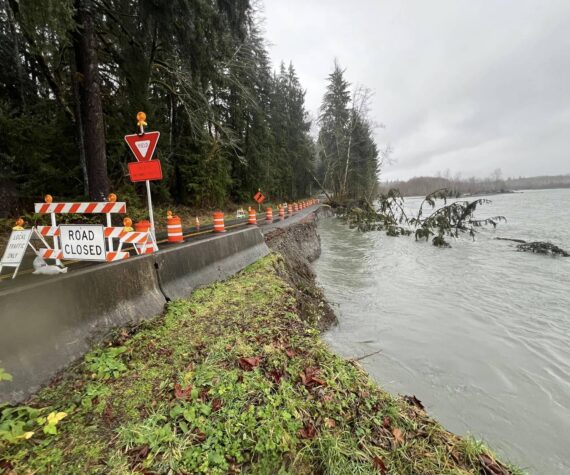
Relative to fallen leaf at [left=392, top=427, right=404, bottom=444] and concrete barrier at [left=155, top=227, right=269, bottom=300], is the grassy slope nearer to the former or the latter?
fallen leaf at [left=392, top=427, right=404, bottom=444]

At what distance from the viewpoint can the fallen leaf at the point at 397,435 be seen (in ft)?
7.30

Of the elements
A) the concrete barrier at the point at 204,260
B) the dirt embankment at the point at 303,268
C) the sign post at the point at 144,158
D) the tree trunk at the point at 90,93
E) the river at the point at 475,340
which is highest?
the tree trunk at the point at 90,93

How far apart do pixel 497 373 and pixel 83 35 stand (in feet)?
39.8

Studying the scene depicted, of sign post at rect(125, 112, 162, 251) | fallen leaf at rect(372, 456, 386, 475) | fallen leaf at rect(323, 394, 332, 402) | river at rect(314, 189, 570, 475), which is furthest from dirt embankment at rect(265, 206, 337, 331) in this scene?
sign post at rect(125, 112, 162, 251)

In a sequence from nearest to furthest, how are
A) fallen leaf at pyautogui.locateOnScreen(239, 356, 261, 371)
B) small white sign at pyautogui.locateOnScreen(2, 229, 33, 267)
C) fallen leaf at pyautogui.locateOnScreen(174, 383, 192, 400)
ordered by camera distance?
fallen leaf at pyautogui.locateOnScreen(174, 383, 192, 400), fallen leaf at pyautogui.locateOnScreen(239, 356, 261, 371), small white sign at pyautogui.locateOnScreen(2, 229, 33, 267)

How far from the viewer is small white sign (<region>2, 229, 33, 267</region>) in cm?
402

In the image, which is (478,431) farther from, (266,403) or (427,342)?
(266,403)

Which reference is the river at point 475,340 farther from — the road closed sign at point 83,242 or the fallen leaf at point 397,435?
the road closed sign at point 83,242

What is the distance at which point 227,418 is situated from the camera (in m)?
2.23

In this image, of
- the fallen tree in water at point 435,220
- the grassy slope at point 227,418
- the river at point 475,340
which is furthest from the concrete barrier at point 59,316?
the fallen tree in water at point 435,220

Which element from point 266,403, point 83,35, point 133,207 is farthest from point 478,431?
point 133,207

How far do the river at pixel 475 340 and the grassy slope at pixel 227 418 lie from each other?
1.48 meters

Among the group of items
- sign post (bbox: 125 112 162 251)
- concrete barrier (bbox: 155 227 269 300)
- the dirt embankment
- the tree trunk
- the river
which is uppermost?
the tree trunk

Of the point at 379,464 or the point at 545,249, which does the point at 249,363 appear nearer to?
the point at 379,464
